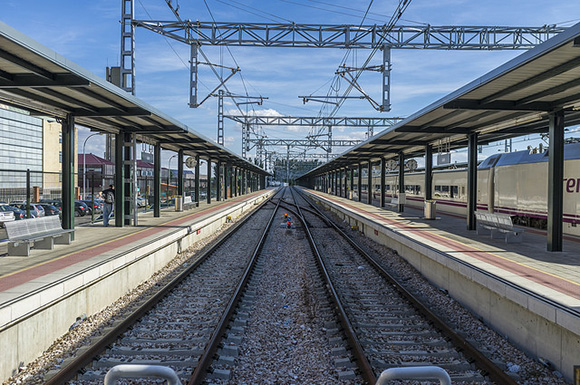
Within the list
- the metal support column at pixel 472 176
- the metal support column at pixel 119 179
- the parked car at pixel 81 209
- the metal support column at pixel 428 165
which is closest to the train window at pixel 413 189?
the metal support column at pixel 428 165

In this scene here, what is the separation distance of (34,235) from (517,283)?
33.0 feet

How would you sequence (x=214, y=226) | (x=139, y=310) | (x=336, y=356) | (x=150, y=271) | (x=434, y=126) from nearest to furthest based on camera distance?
(x=336, y=356), (x=139, y=310), (x=150, y=271), (x=434, y=126), (x=214, y=226)

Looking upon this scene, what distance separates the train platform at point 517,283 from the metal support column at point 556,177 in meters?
0.58

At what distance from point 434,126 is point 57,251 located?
12778mm

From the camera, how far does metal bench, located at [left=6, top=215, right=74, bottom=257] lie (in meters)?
8.96

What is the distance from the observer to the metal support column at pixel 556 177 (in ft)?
32.5

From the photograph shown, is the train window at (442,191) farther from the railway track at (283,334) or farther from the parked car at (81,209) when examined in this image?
the parked car at (81,209)

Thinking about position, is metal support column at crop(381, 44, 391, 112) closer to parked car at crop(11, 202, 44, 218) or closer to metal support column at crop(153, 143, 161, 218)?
metal support column at crop(153, 143, 161, 218)

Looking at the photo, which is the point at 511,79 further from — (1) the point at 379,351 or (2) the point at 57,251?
(2) the point at 57,251

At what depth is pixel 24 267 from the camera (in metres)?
7.93

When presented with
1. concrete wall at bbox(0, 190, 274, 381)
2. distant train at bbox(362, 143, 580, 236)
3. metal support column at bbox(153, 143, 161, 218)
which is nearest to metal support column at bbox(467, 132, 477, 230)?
distant train at bbox(362, 143, 580, 236)

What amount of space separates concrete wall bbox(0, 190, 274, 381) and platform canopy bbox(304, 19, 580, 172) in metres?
8.46

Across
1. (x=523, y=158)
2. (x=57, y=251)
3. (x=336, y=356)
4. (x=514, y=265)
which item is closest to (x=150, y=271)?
(x=57, y=251)

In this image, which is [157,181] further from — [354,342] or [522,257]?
[354,342]
